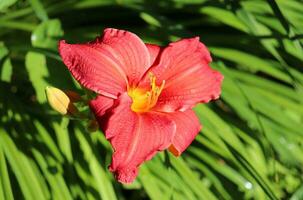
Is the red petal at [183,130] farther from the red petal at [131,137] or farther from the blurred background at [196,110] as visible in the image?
the blurred background at [196,110]

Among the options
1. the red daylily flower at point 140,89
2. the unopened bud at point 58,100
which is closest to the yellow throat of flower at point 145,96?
the red daylily flower at point 140,89

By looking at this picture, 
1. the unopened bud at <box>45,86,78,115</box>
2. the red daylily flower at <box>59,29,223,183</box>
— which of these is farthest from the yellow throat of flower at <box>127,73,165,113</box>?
the unopened bud at <box>45,86,78,115</box>

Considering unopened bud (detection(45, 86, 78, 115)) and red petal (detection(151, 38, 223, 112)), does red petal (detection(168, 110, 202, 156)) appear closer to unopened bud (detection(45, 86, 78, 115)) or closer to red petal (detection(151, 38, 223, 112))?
red petal (detection(151, 38, 223, 112))

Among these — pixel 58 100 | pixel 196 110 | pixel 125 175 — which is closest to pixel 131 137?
pixel 125 175

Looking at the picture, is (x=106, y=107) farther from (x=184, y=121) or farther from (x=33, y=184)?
(x=33, y=184)

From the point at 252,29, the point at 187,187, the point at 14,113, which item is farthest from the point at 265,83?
the point at 14,113

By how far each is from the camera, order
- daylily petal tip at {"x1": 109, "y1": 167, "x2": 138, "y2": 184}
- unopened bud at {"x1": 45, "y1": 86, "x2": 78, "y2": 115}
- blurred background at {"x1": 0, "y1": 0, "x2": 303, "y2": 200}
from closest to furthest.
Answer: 1. daylily petal tip at {"x1": 109, "y1": 167, "x2": 138, "y2": 184}
2. unopened bud at {"x1": 45, "y1": 86, "x2": 78, "y2": 115}
3. blurred background at {"x1": 0, "y1": 0, "x2": 303, "y2": 200}
